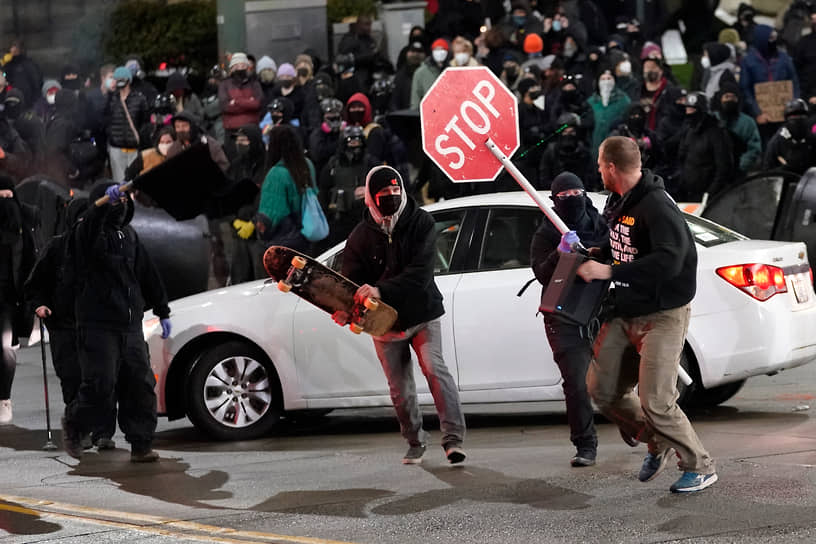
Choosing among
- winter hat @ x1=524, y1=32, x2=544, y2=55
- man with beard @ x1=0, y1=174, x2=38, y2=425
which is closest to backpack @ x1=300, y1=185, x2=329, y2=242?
man with beard @ x1=0, y1=174, x2=38, y2=425

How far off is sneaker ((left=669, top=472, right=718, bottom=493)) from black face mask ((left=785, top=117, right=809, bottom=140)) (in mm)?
9310

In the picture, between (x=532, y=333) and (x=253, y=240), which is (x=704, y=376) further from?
(x=253, y=240)

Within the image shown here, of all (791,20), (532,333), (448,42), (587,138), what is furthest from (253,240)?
(791,20)

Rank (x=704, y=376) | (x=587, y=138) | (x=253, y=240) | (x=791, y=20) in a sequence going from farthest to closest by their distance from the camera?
(x=791, y=20) < (x=587, y=138) < (x=253, y=240) < (x=704, y=376)

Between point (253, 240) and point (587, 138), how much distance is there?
423cm

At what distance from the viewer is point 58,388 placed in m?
13.8

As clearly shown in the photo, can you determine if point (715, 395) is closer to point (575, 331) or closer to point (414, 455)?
point (575, 331)

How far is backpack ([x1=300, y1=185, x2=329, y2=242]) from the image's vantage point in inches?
544

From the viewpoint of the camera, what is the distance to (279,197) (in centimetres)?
1392

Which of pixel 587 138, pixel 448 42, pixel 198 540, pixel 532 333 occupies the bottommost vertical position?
pixel 198 540

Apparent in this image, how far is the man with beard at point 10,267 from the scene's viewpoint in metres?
11.7

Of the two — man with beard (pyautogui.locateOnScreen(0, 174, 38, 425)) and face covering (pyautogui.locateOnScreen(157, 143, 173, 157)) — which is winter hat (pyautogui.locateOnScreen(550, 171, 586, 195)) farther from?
face covering (pyautogui.locateOnScreen(157, 143, 173, 157))

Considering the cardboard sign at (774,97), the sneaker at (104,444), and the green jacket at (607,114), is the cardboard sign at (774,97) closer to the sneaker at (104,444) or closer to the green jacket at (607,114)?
the green jacket at (607,114)

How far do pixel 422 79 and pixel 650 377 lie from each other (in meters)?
13.1
